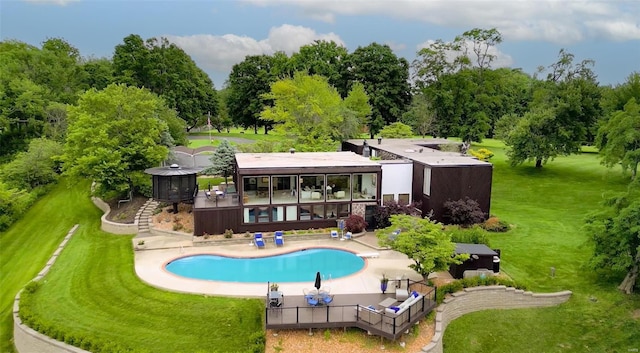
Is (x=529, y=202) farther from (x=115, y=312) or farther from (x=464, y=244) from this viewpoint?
(x=115, y=312)

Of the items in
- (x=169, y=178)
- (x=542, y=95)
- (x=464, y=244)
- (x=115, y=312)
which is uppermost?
(x=542, y=95)

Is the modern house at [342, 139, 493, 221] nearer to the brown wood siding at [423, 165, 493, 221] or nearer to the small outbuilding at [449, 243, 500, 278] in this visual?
the brown wood siding at [423, 165, 493, 221]

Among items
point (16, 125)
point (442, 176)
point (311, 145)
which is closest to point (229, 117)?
point (16, 125)

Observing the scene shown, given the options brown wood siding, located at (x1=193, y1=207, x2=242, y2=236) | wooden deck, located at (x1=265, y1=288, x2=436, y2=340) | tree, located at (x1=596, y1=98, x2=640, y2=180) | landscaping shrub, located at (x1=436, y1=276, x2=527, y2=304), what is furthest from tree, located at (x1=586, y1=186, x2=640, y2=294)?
brown wood siding, located at (x1=193, y1=207, x2=242, y2=236)

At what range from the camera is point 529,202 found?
103 feet

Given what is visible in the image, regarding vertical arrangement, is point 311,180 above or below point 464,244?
above

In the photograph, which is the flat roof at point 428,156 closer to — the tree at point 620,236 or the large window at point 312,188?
the large window at point 312,188

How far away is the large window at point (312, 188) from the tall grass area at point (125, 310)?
915 centimetres

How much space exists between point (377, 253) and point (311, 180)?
586cm

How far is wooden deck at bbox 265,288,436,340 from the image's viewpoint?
1361 centimetres

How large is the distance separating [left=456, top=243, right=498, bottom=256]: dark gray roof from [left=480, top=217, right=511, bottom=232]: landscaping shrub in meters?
5.34

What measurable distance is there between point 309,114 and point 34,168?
22.1 metres

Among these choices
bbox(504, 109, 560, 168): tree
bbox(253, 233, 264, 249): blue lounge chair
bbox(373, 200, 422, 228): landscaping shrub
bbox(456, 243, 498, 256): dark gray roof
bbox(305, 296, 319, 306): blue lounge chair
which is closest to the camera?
bbox(305, 296, 319, 306): blue lounge chair

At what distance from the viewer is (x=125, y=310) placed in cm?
1566
